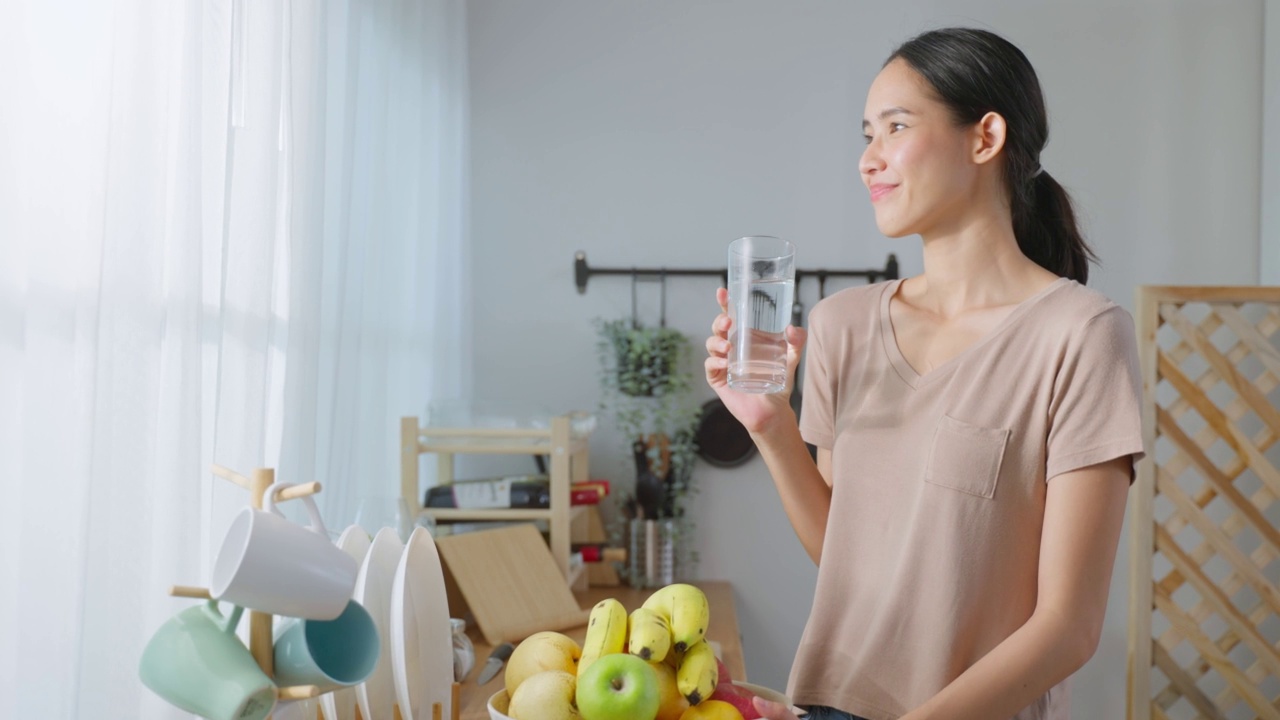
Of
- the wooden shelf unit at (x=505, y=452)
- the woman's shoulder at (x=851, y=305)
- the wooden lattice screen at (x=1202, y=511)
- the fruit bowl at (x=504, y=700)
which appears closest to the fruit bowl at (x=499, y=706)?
the fruit bowl at (x=504, y=700)

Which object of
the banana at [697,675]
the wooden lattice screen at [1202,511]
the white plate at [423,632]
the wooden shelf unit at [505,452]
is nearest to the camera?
the banana at [697,675]

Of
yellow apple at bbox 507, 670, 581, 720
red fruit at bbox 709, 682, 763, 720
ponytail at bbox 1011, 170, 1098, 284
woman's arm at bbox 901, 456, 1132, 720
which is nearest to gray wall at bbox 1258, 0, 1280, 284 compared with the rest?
→ ponytail at bbox 1011, 170, 1098, 284

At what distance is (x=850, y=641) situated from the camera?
1036 millimetres

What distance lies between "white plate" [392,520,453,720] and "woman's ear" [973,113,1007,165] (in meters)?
0.62

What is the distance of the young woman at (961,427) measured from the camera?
0.89 metres

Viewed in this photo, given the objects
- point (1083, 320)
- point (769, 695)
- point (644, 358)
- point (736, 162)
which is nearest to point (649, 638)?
point (769, 695)

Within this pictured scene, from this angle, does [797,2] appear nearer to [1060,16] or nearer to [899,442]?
[1060,16]

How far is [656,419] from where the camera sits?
2.39 meters

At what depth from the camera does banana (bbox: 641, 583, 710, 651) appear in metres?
0.73

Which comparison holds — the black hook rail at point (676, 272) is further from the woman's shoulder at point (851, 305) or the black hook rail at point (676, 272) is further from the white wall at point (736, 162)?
the woman's shoulder at point (851, 305)

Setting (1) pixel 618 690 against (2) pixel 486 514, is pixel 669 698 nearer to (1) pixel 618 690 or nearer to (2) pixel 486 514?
(1) pixel 618 690

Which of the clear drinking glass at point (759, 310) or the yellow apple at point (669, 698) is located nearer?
the yellow apple at point (669, 698)

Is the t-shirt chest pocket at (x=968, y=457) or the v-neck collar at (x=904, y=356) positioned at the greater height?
the v-neck collar at (x=904, y=356)

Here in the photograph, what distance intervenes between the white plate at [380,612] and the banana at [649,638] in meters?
0.24
